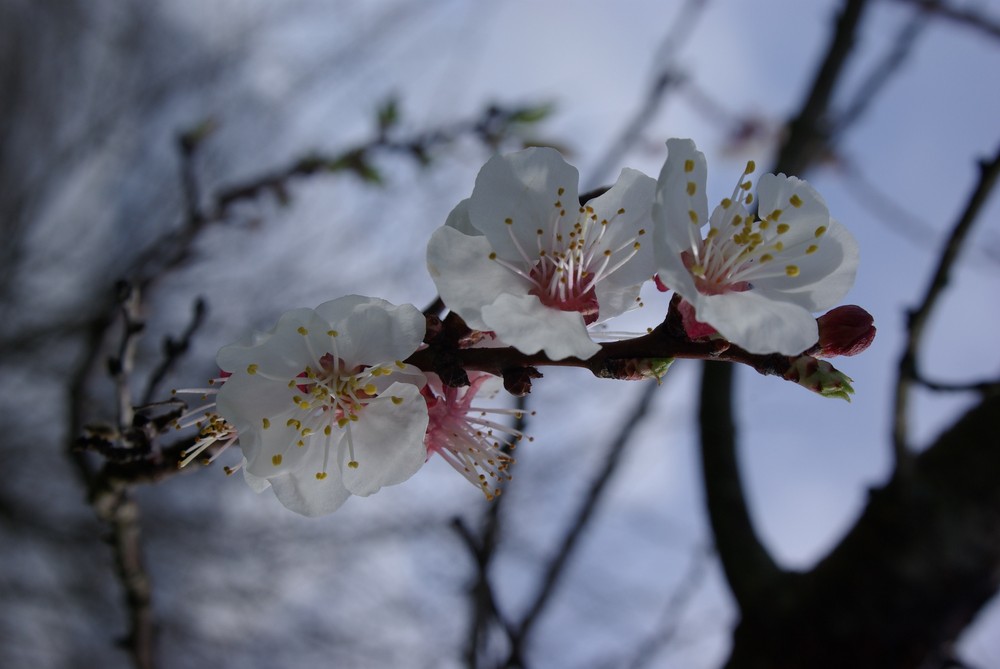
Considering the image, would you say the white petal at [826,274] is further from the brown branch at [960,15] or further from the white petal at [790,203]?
the brown branch at [960,15]

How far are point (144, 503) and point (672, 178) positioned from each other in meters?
4.77

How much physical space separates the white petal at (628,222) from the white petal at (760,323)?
14 centimetres

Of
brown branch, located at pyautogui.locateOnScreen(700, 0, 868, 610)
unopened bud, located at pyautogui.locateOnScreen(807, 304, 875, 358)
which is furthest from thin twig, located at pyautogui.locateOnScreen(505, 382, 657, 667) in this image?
unopened bud, located at pyautogui.locateOnScreen(807, 304, 875, 358)

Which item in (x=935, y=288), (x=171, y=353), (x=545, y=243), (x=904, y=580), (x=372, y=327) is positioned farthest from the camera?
(x=904, y=580)

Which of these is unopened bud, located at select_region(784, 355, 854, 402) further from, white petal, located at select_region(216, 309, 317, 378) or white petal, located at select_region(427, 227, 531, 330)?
white petal, located at select_region(216, 309, 317, 378)

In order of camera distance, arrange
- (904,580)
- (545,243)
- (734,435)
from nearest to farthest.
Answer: (545,243), (904,580), (734,435)

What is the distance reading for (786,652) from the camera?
183 centimetres

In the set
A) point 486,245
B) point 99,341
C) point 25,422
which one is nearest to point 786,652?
point 486,245

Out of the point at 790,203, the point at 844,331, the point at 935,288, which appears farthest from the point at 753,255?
the point at 935,288

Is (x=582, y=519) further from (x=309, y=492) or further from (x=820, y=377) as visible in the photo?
(x=820, y=377)

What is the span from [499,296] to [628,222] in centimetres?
27

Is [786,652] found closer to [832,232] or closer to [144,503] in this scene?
[832,232]

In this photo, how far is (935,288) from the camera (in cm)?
169

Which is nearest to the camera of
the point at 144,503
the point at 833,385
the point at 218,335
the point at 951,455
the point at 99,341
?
the point at 833,385
